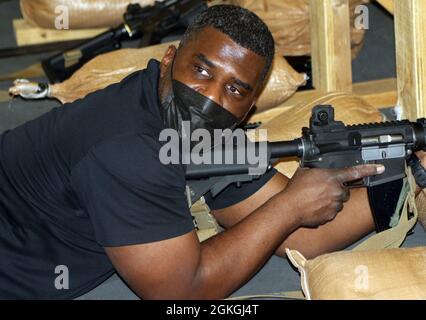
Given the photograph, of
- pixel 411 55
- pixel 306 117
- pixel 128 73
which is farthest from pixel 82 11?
pixel 411 55

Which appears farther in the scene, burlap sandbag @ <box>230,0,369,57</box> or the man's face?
burlap sandbag @ <box>230,0,369,57</box>

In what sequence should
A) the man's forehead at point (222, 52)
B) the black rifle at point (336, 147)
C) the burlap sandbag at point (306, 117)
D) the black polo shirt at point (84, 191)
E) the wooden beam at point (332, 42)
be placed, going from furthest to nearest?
1. the wooden beam at point (332, 42)
2. the burlap sandbag at point (306, 117)
3. the black rifle at point (336, 147)
4. the man's forehead at point (222, 52)
5. the black polo shirt at point (84, 191)

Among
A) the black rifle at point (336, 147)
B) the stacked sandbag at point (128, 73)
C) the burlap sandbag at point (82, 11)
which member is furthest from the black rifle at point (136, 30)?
the black rifle at point (336, 147)

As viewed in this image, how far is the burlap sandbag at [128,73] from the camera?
354cm

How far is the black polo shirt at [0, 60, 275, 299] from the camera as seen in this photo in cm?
229

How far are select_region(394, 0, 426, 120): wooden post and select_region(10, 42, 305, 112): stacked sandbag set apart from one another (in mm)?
612

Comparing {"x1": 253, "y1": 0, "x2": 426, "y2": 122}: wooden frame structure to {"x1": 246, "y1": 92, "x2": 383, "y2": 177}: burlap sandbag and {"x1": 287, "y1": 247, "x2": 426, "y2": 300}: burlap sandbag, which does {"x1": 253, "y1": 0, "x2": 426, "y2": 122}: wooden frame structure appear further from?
{"x1": 287, "y1": 247, "x2": 426, "y2": 300}: burlap sandbag

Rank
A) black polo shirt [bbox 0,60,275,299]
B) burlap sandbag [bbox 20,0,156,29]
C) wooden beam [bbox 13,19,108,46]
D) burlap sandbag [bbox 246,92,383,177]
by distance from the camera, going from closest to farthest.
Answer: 1. black polo shirt [bbox 0,60,275,299]
2. burlap sandbag [bbox 246,92,383,177]
3. burlap sandbag [bbox 20,0,156,29]
4. wooden beam [bbox 13,19,108,46]

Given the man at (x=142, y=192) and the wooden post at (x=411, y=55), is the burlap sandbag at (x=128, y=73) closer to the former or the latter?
the wooden post at (x=411, y=55)

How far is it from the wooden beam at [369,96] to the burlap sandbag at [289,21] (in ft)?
0.81

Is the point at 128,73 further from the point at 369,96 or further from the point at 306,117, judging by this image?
the point at 369,96

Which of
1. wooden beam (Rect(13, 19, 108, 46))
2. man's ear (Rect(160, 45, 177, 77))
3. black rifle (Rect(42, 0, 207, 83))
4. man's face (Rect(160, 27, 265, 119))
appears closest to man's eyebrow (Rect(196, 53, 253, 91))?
man's face (Rect(160, 27, 265, 119))

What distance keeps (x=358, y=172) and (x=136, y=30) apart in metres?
2.01
